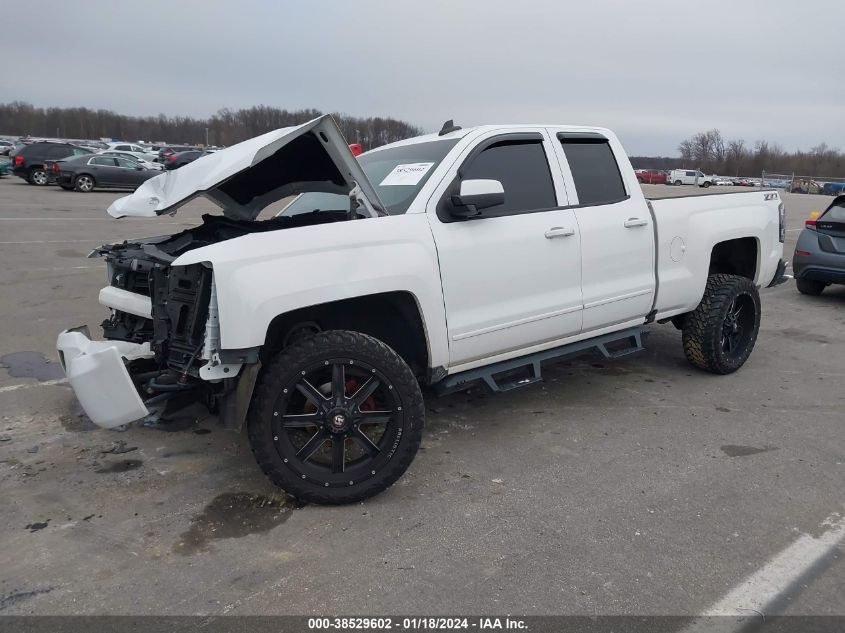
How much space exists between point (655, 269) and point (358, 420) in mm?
2735

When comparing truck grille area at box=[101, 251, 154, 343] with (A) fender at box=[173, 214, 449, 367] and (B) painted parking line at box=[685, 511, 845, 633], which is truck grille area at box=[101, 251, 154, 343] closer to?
(A) fender at box=[173, 214, 449, 367]

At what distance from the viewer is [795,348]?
6.62 metres

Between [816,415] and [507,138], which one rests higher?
[507,138]

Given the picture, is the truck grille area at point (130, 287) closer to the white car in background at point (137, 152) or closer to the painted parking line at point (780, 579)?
the painted parking line at point (780, 579)

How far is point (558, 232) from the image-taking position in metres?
4.22

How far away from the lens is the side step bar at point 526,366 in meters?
3.99

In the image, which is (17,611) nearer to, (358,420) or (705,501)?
(358,420)

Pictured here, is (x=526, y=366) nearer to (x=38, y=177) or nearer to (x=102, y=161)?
(x=102, y=161)

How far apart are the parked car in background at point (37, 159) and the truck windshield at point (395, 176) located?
23709 mm

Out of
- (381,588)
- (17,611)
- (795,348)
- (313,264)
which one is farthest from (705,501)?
(795,348)

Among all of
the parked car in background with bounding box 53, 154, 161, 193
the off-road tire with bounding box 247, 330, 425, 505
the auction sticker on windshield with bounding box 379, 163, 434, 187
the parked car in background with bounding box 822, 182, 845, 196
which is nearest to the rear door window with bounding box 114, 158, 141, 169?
the parked car in background with bounding box 53, 154, 161, 193

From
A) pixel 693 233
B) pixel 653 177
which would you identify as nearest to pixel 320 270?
pixel 693 233

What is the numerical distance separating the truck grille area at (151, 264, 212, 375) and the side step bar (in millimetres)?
1437

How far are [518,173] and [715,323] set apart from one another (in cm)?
223
